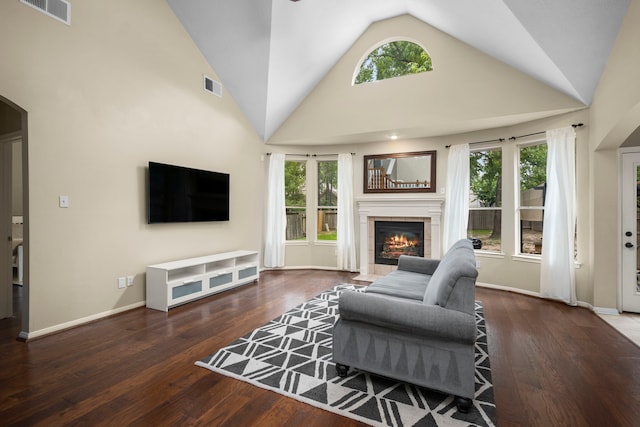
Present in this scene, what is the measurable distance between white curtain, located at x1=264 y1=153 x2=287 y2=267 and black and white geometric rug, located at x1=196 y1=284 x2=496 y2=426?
2.95m

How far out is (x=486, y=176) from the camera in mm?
5113

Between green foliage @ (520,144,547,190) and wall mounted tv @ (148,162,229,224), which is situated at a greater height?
green foliage @ (520,144,547,190)

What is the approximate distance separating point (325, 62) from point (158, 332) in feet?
15.5

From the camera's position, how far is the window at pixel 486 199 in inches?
197

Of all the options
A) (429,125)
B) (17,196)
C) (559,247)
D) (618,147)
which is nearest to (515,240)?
(559,247)

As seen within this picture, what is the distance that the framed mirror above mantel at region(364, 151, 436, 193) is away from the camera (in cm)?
556

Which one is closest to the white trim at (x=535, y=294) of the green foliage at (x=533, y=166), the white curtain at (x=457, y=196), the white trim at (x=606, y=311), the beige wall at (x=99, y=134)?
the white trim at (x=606, y=311)

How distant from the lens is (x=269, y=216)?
607 centimetres

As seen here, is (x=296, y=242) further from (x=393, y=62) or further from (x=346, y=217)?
(x=393, y=62)

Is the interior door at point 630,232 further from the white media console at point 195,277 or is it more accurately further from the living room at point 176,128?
the white media console at point 195,277

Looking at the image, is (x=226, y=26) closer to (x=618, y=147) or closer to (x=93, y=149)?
(x=93, y=149)

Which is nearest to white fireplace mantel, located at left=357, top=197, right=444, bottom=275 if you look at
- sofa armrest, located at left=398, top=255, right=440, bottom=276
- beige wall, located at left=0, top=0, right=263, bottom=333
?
sofa armrest, located at left=398, top=255, right=440, bottom=276

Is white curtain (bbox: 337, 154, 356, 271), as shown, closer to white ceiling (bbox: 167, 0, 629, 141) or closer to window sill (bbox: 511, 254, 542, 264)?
white ceiling (bbox: 167, 0, 629, 141)

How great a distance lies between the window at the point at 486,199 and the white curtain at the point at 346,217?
209 cm
